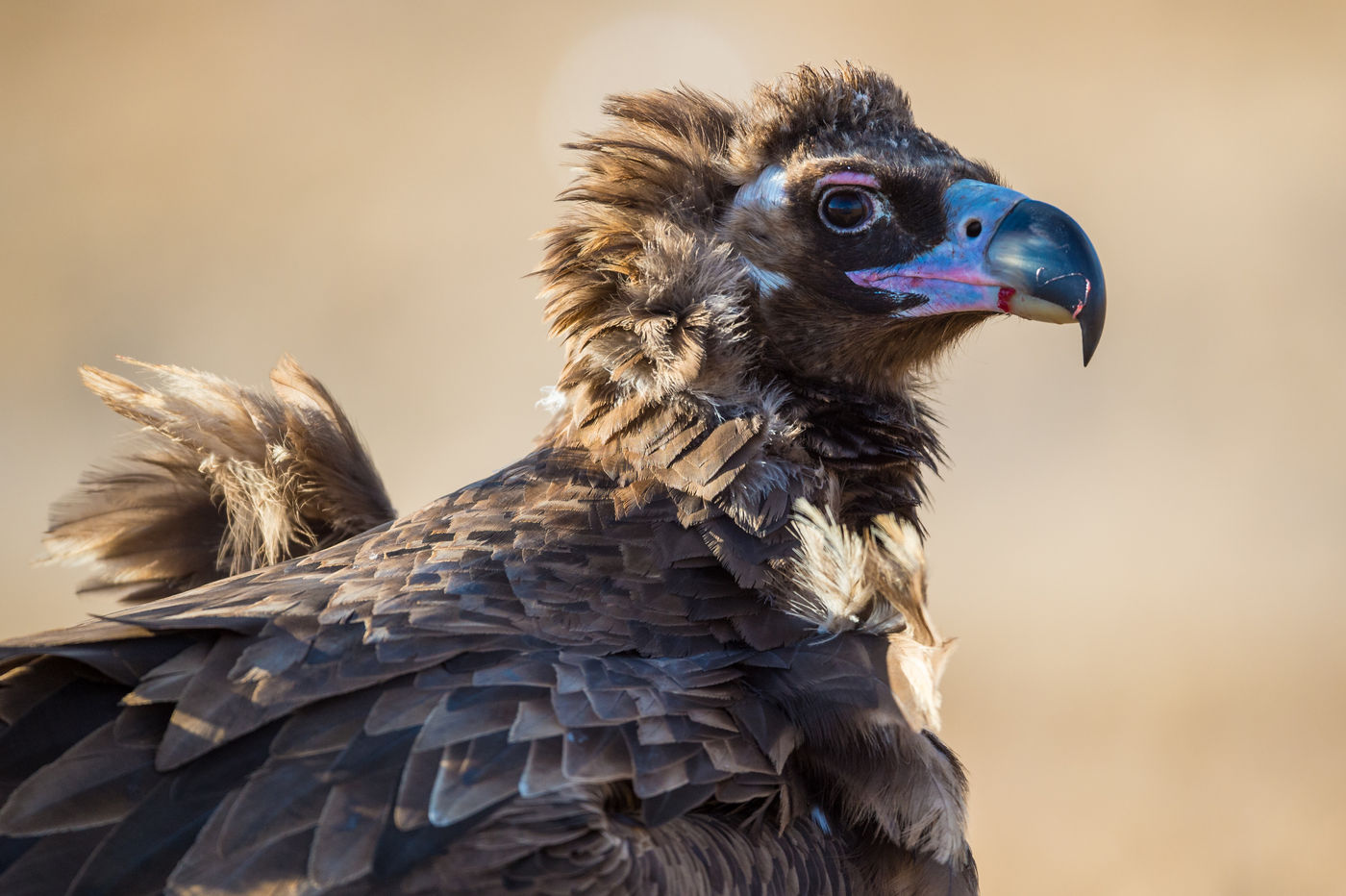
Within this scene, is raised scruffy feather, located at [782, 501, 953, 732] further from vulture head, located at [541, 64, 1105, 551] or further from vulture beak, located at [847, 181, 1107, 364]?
vulture beak, located at [847, 181, 1107, 364]

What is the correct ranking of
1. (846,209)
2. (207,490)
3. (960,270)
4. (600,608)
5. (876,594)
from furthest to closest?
(207,490), (846,209), (960,270), (876,594), (600,608)

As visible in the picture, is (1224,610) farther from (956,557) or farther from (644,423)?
(644,423)

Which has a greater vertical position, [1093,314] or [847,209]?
[847,209]

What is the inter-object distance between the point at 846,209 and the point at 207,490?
180cm

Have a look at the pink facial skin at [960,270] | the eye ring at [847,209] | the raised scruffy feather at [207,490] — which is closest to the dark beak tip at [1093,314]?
the pink facial skin at [960,270]

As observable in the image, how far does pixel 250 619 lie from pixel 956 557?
8.54 metres

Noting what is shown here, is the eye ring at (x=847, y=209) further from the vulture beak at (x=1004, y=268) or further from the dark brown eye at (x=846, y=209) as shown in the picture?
the vulture beak at (x=1004, y=268)

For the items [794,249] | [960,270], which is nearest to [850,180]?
[794,249]

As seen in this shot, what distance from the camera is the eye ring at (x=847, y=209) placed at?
2.79 m

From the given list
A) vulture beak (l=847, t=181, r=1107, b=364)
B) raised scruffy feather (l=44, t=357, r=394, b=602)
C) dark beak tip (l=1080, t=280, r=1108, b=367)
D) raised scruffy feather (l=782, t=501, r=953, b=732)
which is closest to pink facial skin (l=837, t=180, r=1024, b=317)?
vulture beak (l=847, t=181, r=1107, b=364)

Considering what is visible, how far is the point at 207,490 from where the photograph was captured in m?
3.15

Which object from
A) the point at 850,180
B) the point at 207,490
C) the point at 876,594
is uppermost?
the point at 850,180

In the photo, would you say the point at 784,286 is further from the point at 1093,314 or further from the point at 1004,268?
the point at 1093,314

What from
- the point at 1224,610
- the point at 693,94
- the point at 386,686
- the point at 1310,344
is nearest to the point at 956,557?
the point at 1224,610
